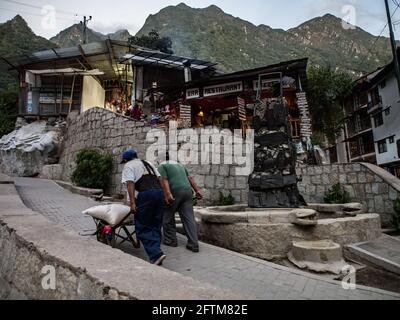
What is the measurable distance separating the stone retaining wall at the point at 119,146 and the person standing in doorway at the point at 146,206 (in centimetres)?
673

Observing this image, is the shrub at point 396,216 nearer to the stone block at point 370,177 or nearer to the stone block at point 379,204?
the stone block at point 379,204

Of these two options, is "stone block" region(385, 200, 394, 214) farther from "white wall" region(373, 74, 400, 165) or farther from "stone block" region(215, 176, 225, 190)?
"white wall" region(373, 74, 400, 165)

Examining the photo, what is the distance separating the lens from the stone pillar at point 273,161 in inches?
259

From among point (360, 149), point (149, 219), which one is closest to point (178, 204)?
point (149, 219)

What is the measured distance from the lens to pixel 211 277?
3676 millimetres

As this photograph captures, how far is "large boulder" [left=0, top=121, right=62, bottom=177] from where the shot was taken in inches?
656

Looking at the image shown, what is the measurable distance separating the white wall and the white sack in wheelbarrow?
87.2 ft

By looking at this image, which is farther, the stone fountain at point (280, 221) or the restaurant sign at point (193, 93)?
the restaurant sign at point (193, 93)

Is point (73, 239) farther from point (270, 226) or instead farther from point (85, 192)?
point (85, 192)

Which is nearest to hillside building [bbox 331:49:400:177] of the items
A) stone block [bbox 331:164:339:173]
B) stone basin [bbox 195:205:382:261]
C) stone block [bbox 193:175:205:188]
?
stone block [bbox 331:164:339:173]

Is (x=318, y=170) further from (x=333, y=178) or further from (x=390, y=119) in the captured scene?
(x=390, y=119)

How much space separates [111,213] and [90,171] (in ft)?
26.3

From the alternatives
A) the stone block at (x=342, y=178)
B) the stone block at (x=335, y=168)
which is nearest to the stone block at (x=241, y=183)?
the stone block at (x=335, y=168)
